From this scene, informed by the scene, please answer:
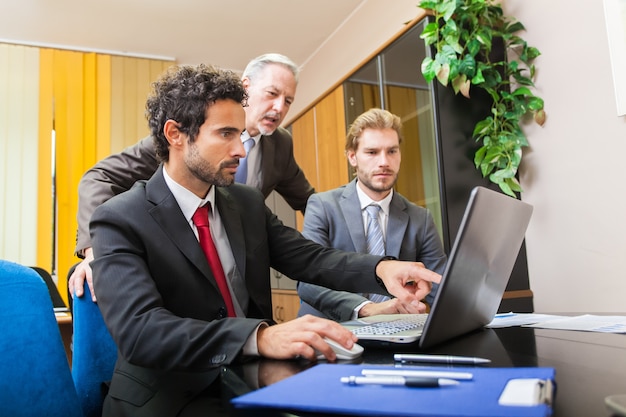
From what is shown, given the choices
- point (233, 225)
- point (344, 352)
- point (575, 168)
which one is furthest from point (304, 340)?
point (575, 168)

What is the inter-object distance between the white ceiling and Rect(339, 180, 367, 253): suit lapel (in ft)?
8.52

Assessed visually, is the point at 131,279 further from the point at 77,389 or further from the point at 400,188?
the point at 400,188

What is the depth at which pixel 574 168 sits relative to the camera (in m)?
2.50

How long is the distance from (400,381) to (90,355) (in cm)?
102

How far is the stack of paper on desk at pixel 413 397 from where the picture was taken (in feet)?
1.50

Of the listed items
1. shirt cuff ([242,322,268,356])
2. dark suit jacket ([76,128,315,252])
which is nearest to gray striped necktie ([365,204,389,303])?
dark suit jacket ([76,128,315,252])

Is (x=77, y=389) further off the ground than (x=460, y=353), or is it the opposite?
(x=460, y=353)

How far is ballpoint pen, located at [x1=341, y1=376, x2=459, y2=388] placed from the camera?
1.81 feet

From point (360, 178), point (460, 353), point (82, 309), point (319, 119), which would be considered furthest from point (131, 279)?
point (319, 119)

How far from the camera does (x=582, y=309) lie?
8.13ft

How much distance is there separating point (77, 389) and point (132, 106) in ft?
13.6

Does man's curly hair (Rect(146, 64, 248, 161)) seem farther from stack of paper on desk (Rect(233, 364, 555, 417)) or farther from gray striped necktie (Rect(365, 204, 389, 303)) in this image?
stack of paper on desk (Rect(233, 364, 555, 417))

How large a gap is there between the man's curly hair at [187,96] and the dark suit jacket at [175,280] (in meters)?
0.17

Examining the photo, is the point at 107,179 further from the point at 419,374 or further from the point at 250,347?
the point at 419,374
